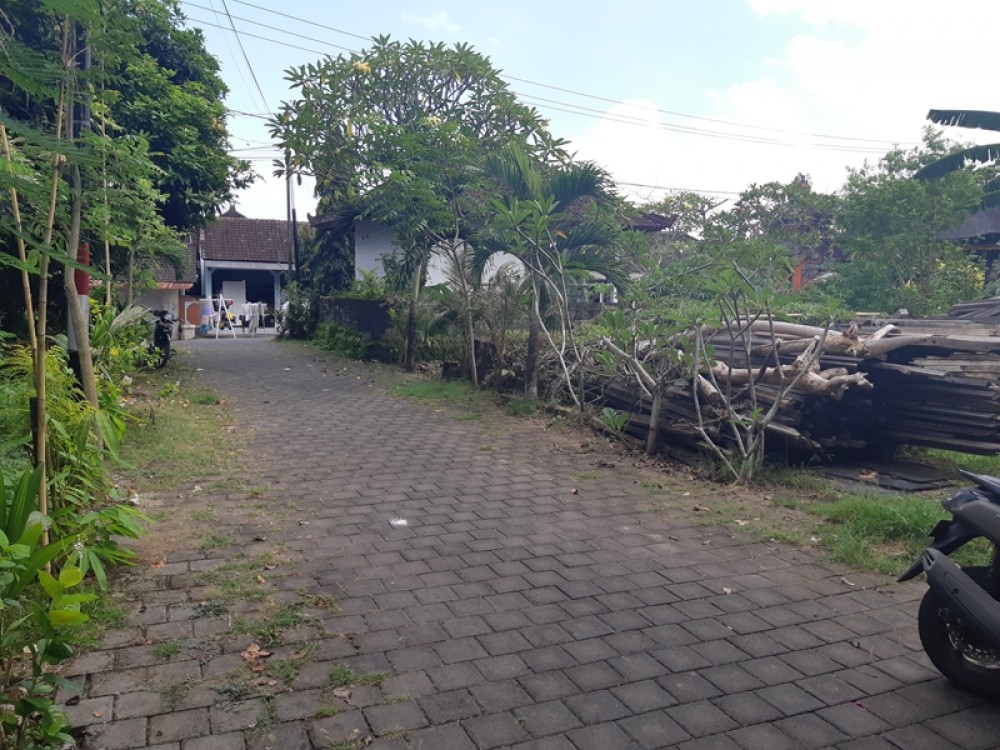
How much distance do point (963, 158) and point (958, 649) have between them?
14.2m

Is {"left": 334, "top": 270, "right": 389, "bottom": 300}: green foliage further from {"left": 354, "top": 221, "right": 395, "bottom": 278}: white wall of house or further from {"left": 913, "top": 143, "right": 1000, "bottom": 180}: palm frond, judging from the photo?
{"left": 913, "top": 143, "right": 1000, "bottom": 180}: palm frond

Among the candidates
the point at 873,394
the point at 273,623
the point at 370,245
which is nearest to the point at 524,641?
the point at 273,623

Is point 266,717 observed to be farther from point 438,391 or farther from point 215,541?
point 438,391

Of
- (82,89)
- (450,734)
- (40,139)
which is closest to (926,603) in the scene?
(450,734)

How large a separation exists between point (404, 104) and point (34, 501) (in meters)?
13.4

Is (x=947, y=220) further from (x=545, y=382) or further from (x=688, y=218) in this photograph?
(x=545, y=382)

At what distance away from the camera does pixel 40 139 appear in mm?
3039

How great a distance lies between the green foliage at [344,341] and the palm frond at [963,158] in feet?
37.8

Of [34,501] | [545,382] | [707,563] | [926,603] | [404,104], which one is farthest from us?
[404,104]

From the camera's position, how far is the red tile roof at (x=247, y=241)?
1396 inches

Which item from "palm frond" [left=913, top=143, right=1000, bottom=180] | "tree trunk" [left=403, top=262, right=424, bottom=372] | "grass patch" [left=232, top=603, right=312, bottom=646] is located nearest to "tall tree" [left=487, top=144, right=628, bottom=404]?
"tree trunk" [left=403, top=262, right=424, bottom=372]

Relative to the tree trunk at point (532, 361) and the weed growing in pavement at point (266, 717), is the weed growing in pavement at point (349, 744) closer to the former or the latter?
the weed growing in pavement at point (266, 717)

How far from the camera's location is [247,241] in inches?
1467

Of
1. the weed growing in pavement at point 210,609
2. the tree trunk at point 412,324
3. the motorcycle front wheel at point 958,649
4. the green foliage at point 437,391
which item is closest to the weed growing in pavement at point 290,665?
the weed growing in pavement at point 210,609
